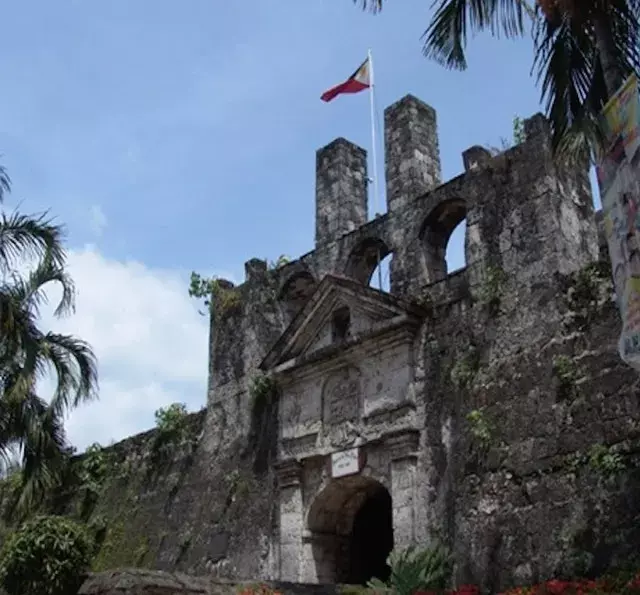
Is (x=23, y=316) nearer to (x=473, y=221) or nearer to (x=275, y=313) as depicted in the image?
(x=275, y=313)

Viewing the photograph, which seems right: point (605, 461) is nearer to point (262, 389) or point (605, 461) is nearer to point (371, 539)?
point (371, 539)

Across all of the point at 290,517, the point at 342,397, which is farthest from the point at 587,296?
the point at 290,517

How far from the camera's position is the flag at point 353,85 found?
13.8 meters

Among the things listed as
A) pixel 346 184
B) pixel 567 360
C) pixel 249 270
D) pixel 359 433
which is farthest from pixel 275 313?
pixel 567 360

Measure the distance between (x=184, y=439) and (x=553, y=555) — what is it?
724 centimetres

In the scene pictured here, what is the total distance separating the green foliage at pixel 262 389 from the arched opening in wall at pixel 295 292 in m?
1.25

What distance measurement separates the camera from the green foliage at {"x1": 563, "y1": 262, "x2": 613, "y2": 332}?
10039 mm

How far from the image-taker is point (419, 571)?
10172 mm

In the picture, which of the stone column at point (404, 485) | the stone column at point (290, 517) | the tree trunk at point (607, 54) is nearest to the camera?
the tree trunk at point (607, 54)

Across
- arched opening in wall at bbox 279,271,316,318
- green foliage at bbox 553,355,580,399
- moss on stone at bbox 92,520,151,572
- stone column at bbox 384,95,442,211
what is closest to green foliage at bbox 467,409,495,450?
green foliage at bbox 553,355,580,399

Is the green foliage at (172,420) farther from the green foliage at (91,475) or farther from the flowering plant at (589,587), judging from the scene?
the flowering plant at (589,587)

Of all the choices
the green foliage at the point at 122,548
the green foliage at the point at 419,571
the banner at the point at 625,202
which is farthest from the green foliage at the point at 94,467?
the banner at the point at 625,202

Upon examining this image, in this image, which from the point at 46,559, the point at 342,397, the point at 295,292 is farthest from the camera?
the point at 295,292

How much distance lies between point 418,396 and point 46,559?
4571 mm
